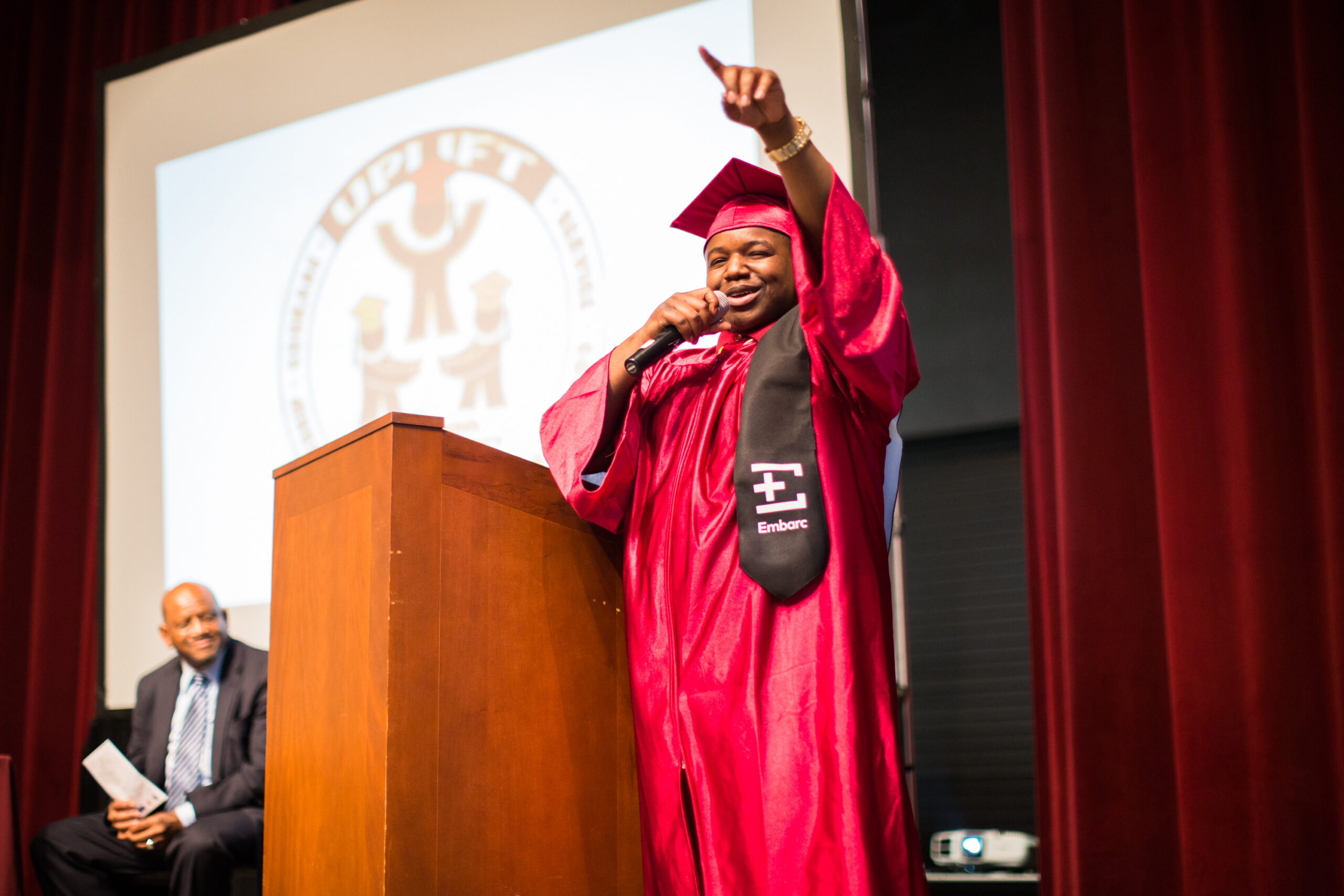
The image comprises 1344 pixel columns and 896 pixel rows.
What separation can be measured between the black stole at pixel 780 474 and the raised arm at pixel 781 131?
0.14 meters

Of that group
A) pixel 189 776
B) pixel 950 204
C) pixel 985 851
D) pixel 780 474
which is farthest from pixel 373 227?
pixel 985 851

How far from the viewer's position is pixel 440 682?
1.39 metres

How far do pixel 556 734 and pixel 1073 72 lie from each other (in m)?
2.32

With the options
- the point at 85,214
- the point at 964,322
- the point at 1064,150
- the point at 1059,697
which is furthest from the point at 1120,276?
the point at 85,214

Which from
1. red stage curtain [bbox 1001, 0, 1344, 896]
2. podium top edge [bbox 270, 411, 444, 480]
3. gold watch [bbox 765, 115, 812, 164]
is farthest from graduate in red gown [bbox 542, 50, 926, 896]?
red stage curtain [bbox 1001, 0, 1344, 896]

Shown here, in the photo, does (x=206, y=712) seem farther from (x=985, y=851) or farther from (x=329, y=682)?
(x=985, y=851)

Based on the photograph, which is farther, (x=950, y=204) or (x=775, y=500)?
(x=950, y=204)

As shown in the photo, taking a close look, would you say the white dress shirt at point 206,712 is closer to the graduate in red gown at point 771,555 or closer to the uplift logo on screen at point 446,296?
the uplift logo on screen at point 446,296

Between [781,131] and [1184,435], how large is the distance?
1730 mm

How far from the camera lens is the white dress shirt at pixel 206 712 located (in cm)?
306

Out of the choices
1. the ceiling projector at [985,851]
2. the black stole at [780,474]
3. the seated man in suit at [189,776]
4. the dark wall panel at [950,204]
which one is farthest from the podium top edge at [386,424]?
the dark wall panel at [950,204]

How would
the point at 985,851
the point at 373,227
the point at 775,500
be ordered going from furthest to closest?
the point at 985,851 → the point at 373,227 → the point at 775,500

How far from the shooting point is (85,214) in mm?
4328

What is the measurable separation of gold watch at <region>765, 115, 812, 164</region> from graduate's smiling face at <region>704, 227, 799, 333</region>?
0.76ft
